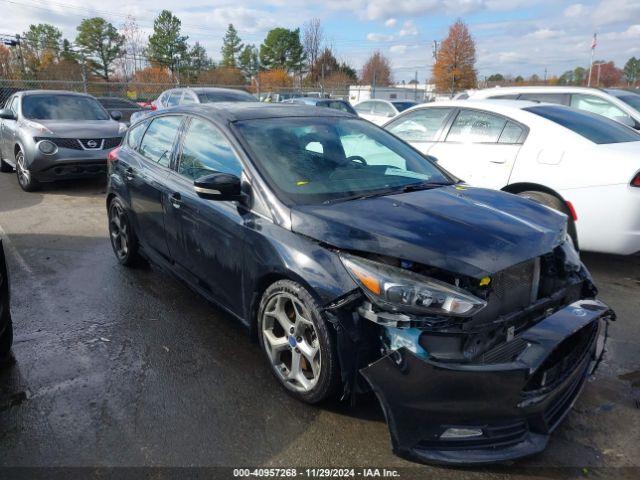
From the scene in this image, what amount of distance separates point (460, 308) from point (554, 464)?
3.02ft

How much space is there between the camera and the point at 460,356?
7.32 ft

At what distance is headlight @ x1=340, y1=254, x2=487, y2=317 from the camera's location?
2240 mm

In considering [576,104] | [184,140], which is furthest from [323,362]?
[576,104]

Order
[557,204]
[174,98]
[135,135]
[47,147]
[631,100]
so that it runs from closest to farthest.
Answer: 1. [557,204]
2. [135,135]
3. [47,147]
4. [631,100]
5. [174,98]

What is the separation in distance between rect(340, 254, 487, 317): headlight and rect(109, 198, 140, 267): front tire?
311 cm

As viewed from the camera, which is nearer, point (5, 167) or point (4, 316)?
point (4, 316)

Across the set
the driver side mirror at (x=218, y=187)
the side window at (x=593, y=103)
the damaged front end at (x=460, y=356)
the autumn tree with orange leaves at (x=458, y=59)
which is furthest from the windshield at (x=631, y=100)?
the autumn tree with orange leaves at (x=458, y=59)

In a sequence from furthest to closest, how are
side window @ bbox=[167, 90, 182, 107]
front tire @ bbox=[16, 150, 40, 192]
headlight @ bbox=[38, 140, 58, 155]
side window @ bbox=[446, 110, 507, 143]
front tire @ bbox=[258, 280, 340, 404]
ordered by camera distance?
side window @ bbox=[167, 90, 182, 107], front tire @ bbox=[16, 150, 40, 192], headlight @ bbox=[38, 140, 58, 155], side window @ bbox=[446, 110, 507, 143], front tire @ bbox=[258, 280, 340, 404]

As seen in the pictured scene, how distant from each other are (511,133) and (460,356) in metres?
3.64

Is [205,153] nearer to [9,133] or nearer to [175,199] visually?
→ [175,199]

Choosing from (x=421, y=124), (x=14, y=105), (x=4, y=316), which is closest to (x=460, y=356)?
(x=4, y=316)

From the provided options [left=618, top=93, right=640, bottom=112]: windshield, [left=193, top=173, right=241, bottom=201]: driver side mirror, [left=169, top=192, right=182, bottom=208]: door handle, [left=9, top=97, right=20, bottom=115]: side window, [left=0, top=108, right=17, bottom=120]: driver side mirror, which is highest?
[left=618, top=93, right=640, bottom=112]: windshield

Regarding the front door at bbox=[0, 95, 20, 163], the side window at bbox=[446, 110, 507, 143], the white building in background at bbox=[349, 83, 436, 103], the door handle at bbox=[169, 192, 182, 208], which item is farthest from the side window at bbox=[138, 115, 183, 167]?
the white building in background at bbox=[349, 83, 436, 103]

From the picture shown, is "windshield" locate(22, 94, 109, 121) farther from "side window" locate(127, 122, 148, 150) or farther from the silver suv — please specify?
"side window" locate(127, 122, 148, 150)
